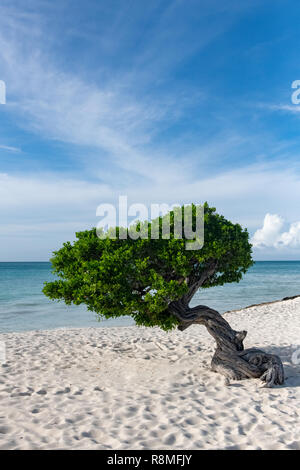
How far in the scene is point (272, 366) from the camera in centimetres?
736

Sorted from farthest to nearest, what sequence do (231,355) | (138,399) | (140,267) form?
1. (231,355)
2. (140,267)
3. (138,399)

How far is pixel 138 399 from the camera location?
6.23 meters

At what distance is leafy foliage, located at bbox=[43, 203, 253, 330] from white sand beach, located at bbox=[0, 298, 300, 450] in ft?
4.74

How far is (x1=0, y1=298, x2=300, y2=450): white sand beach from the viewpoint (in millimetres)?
4793

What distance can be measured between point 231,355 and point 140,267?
3115mm

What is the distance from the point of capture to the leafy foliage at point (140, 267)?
21.8 feet

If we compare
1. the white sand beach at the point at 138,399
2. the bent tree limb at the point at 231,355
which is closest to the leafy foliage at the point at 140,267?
the bent tree limb at the point at 231,355

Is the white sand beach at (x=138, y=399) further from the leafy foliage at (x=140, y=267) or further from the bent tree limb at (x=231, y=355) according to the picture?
the leafy foliage at (x=140, y=267)

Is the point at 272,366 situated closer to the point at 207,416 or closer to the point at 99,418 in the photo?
the point at 207,416

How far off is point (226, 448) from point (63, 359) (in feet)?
18.5

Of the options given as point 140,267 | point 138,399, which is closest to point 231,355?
point 138,399

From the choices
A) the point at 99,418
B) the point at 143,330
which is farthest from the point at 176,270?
the point at 143,330

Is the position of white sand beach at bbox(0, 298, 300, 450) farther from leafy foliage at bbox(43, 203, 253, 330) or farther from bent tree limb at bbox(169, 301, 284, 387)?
leafy foliage at bbox(43, 203, 253, 330)

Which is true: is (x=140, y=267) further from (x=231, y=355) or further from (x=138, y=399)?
(x=231, y=355)
